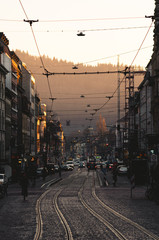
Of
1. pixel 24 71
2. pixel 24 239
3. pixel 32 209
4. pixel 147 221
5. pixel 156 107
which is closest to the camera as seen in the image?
pixel 24 239

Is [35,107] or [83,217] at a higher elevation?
[35,107]

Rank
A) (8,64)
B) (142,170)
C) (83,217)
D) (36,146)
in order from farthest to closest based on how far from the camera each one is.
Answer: (36,146) < (8,64) < (142,170) < (83,217)

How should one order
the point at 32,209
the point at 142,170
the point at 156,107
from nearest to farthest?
1. the point at 32,209
2. the point at 142,170
3. the point at 156,107

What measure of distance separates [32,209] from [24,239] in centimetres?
1050

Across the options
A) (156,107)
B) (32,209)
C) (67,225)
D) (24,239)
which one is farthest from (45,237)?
(156,107)

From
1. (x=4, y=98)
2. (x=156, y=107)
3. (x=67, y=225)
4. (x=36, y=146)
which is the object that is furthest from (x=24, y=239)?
(x=36, y=146)

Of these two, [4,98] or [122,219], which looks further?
[4,98]

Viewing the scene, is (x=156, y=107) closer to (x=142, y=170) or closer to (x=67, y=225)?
(x=142, y=170)

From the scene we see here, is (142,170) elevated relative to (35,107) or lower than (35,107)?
lower

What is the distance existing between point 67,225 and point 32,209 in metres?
7.47

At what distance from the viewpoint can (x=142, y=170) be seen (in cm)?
5922

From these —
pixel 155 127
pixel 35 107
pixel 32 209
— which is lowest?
pixel 32 209

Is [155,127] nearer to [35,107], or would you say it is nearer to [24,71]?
[24,71]

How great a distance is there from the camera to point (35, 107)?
143125 mm
